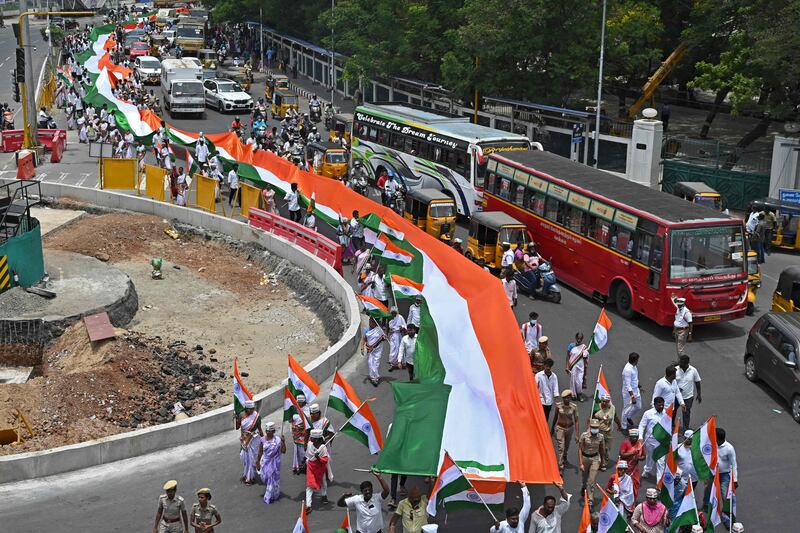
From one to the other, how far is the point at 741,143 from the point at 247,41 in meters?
54.8

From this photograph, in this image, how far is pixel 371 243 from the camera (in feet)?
83.8

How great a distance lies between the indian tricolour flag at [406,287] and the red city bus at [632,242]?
557 cm

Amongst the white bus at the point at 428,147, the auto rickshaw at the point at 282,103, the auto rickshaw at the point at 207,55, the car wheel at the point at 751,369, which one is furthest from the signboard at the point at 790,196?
the auto rickshaw at the point at 207,55

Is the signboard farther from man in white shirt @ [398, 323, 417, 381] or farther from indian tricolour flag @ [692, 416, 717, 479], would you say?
indian tricolour flag @ [692, 416, 717, 479]

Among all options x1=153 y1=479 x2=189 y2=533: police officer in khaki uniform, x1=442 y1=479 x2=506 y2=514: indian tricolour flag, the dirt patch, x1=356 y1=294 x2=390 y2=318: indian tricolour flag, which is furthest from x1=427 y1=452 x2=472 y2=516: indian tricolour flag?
the dirt patch

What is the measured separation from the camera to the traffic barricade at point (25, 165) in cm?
3694

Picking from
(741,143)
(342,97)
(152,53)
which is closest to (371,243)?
(741,143)

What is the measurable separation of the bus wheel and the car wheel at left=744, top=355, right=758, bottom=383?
3.66 m

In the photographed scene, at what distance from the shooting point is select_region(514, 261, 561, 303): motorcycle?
2505 cm

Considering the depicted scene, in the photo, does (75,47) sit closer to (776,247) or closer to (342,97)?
(342,97)

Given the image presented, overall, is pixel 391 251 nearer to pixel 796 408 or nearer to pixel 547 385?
pixel 547 385

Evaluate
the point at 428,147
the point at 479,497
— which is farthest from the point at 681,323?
the point at 428,147

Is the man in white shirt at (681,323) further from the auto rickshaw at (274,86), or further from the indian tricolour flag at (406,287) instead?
the auto rickshaw at (274,86)

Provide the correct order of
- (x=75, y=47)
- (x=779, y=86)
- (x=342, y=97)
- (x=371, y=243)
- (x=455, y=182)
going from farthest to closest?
(x=75, y=47) < (x=342, y=97) < (x=779, y=86) < (x=455, y=182) < (x=371, y=243)
